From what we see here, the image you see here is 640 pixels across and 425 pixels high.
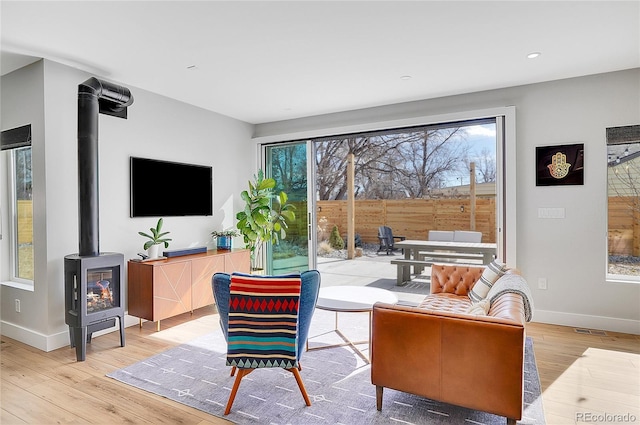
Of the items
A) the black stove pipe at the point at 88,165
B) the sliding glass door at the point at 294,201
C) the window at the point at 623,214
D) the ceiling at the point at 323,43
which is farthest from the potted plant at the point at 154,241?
the window at the point at 623,214

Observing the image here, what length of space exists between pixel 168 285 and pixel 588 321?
4.34m

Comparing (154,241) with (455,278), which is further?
(154,241)

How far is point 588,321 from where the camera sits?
3680 millimetres

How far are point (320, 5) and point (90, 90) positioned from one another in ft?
7.33

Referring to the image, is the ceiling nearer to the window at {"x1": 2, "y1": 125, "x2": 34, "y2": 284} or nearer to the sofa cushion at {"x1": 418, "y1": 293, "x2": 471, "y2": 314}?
the window at {"x1": 2, "y1": 125, "x2": 34, "y2": 284}

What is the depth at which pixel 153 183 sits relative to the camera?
412 cm

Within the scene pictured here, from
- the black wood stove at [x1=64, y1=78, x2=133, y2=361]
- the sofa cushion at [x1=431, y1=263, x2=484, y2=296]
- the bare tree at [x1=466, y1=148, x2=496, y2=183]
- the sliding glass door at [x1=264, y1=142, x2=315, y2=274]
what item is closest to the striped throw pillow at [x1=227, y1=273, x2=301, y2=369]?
the black wood stove at [x1=64, y1=78, x2=133, y2=361]

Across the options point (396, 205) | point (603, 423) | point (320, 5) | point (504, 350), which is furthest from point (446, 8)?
point (396, 205)

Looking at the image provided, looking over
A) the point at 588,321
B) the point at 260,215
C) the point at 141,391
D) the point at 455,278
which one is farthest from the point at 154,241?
the point at 588,321

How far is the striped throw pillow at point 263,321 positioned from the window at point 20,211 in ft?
8.90

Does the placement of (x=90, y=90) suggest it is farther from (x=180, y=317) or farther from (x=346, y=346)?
(x=346, y=346)

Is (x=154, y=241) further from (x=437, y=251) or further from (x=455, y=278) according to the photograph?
(x=437, y=251)

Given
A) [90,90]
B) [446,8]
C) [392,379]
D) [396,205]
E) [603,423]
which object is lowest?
[603,423]

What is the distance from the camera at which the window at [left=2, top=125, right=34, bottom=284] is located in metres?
3.59
